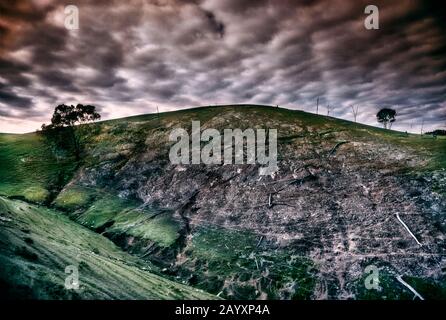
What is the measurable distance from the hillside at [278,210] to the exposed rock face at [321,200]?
176 mm

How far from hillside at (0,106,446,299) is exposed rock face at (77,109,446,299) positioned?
0.18 meters

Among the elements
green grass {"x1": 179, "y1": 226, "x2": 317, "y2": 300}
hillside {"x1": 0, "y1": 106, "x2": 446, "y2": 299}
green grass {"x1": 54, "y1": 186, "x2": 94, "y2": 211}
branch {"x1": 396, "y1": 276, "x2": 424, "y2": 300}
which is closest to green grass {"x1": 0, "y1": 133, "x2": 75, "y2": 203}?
hillside {"x1": 0, "y1": 106, "x2": 446, "y2": 299}

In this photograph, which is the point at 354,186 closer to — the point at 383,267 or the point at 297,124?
the point at 383,267

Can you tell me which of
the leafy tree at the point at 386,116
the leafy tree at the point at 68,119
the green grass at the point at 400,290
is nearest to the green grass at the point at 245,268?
the green grass at the point at 400,290

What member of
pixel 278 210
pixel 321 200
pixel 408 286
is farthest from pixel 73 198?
pixel 408 286

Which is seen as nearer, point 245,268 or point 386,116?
point 245,268

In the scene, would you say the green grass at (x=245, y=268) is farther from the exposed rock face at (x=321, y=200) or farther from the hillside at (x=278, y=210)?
the exposed rock face at (x=321, y=200)

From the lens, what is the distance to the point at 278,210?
1903 inches

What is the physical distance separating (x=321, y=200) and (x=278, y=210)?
22.3ft

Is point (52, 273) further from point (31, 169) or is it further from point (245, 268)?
point (31, 169)

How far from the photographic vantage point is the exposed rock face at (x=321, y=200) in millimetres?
35844

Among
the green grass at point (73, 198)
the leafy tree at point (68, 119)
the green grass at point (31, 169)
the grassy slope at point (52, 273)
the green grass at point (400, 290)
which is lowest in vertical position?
the green grass at point (400, 290)

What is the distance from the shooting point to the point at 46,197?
6194cm

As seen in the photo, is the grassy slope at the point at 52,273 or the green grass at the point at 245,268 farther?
the green grass at the point at 245,268
